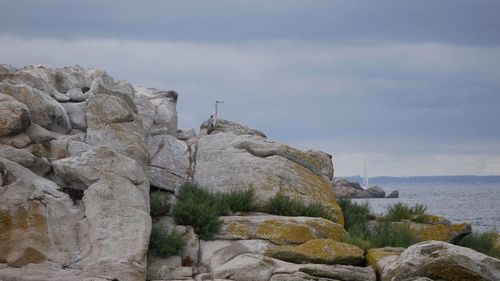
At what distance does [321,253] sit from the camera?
1598 centimetres

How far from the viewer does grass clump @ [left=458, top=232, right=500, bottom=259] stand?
19.3 metres

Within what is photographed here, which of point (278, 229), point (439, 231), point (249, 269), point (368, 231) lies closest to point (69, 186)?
point (249, 269)

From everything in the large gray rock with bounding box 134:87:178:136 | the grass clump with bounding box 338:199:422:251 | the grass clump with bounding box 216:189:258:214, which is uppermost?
the large gray rock with bounding box 134:87:178:136

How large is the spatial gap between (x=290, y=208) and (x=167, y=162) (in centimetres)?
378

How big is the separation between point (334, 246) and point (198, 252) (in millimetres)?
3036

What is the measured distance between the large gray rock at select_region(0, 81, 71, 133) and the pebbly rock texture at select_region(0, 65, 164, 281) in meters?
0.02

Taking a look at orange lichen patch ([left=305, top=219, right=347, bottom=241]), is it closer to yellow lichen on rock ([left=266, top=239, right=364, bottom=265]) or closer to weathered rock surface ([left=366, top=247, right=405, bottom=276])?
yellow lichen on rock ([left=266, top=239, right=364, bottom=265])

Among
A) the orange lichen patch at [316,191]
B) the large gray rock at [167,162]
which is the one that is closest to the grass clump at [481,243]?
the orange lichen patch at [316,191]

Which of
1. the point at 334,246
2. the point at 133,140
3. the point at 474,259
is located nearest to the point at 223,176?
the point at 133,140

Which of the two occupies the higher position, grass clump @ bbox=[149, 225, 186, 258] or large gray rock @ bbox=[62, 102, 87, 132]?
large gray rock @ bbox=[62, 102, 87, 132]

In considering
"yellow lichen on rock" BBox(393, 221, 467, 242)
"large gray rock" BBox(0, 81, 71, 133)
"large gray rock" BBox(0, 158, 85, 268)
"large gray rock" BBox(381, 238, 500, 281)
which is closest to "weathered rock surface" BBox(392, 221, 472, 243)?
"yellow lichen on rock" BBox(393, 221, 467, 242)

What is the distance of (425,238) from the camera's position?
19.3 m

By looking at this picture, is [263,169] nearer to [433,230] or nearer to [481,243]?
[433,230]

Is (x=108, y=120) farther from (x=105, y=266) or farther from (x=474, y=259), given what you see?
(x=474, y=259)
